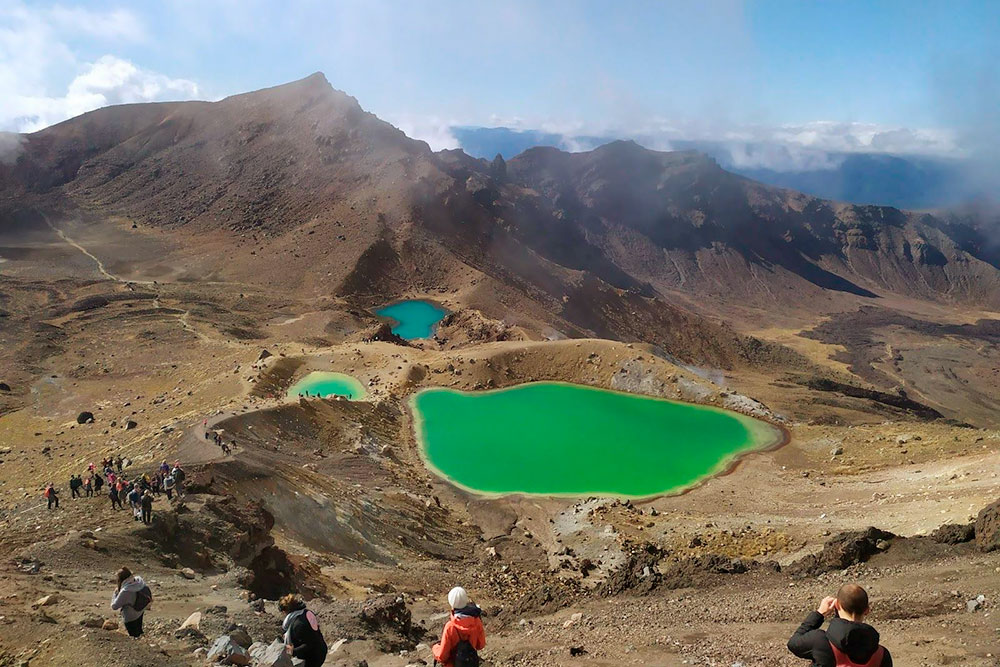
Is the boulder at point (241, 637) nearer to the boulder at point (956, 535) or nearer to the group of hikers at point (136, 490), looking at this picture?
the group of hikers at point (136, 490)

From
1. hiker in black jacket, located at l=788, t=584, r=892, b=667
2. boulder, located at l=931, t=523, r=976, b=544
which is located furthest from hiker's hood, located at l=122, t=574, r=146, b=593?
boulder, located at l=931, t=523, r=976, b=544

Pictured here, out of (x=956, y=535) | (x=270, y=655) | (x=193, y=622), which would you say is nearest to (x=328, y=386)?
(x=193, y=622)

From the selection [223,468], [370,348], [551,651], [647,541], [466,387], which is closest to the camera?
[551,651]

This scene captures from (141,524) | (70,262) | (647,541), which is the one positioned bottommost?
(647,541)

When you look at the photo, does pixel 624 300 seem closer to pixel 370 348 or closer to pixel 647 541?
pixel 370 348

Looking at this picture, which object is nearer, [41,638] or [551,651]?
[41,638]

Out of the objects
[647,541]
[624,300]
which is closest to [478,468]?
[647,541]

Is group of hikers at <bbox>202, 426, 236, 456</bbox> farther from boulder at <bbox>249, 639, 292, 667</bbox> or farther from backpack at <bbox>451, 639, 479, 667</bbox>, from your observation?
backpack at <bbox>451, 639, 479, 667</bbox>

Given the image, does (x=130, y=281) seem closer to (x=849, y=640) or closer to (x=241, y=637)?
(x=241, y=637)
